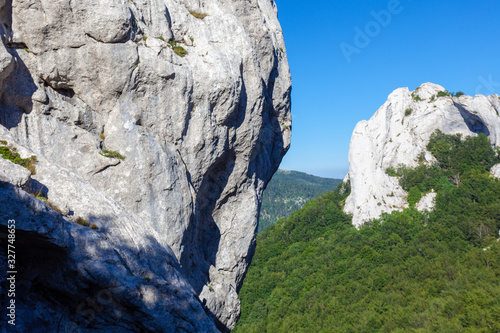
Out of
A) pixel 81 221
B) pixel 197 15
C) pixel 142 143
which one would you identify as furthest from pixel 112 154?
pixel 197 15

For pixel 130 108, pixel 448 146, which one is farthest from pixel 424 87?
pixel 130 108

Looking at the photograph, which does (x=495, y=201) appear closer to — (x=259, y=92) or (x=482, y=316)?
(x=482, y=316)

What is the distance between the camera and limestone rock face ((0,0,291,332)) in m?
7.27

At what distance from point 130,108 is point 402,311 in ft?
146

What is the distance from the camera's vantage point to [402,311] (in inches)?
1713

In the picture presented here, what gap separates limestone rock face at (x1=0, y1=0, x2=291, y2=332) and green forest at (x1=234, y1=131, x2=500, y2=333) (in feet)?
110

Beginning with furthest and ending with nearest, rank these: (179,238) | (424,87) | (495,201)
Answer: (424,87) → (495,201) → (179,238)

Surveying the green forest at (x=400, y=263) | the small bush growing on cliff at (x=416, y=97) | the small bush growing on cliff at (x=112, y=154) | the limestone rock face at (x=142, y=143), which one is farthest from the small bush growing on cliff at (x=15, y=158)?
the small bush growing on cliff at (x=416, y=97)

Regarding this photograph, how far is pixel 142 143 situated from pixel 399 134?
83651 millimetres

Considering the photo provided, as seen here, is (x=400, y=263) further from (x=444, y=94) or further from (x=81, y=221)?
(x=81, y=221)

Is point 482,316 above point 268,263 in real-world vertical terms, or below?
below

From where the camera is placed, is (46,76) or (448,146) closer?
(46,76)

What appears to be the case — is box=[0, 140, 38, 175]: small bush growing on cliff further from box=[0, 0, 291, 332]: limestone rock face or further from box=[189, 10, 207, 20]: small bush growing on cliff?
box=[189, 10, 207, 20]: small bush growing on cliff

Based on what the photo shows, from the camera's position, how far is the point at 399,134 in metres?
84.3
